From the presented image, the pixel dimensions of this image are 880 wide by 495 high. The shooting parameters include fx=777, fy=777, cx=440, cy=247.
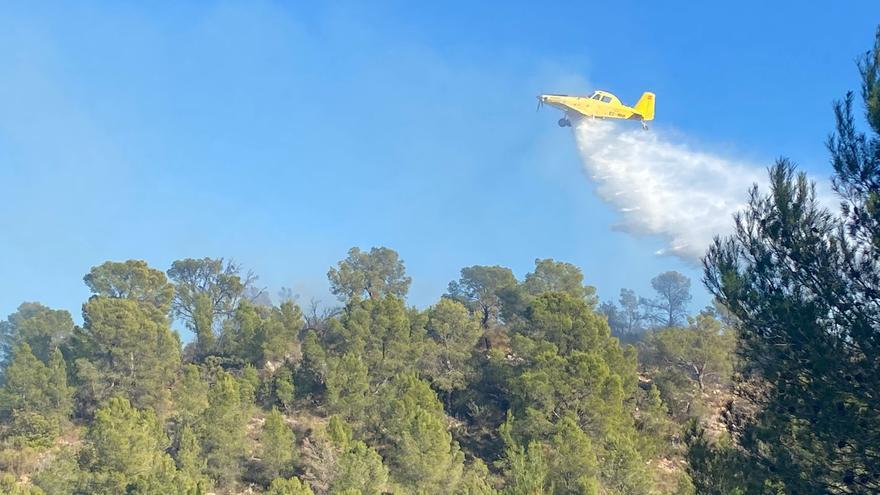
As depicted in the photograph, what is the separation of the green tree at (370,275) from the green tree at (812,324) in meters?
47.9

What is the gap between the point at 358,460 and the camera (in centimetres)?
3039

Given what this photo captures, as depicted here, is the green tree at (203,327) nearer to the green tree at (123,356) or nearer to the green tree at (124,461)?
the green tree at (123,356)

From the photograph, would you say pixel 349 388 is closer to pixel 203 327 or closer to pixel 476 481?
pixel 476 481

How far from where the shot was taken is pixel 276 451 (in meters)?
33.8

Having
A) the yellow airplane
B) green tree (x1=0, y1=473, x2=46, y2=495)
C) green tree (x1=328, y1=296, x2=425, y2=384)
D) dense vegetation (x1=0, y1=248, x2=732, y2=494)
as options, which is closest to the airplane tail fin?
the yellow airplane

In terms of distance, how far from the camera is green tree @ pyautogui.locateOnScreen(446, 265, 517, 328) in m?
64.2

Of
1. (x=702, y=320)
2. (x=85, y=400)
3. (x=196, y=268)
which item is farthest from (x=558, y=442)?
(x=196, y=268)

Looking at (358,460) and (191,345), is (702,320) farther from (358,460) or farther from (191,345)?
(191,345)

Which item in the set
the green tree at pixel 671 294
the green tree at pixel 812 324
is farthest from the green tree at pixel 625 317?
the green tree at pixel 812 324

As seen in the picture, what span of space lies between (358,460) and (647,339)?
29016mm

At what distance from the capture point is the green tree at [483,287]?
6419cm

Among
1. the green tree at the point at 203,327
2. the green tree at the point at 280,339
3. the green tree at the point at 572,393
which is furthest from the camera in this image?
the green tree at the point at 203,327

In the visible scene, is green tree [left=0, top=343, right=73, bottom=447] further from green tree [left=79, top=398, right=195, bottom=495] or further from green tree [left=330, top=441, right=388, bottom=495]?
green tree [left=330, top=441, right=388, bottom=495]

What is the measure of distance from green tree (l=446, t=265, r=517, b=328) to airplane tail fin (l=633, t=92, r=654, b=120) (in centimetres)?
1797
